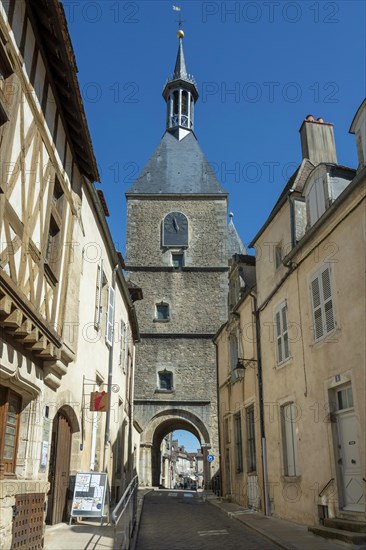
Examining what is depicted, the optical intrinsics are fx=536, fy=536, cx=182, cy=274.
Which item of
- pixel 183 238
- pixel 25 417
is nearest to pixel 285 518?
pixel 25 417

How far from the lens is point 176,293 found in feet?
98.6

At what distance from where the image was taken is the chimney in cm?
1259

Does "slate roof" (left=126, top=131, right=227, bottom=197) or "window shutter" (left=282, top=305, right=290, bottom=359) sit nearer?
"window shutter" (left=282, top=305, right=290, bottom=359)

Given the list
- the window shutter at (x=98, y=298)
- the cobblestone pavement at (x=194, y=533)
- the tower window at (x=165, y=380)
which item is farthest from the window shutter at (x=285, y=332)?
the tower window at (x=165, y=380)

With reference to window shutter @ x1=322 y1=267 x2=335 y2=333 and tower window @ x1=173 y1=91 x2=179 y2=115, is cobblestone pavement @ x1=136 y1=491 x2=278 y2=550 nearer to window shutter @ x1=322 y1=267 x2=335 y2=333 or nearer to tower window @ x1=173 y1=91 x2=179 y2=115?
window shutter @ x1=322 y1=267 x2=335 y2=333

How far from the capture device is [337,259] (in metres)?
8.72

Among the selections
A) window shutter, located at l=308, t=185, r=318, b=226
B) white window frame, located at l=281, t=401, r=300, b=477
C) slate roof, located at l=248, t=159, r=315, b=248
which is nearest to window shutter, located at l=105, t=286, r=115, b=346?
slate roof, located at l=248, t=159, r=315, b=248

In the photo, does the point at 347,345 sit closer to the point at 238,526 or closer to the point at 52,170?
the point at 238,526

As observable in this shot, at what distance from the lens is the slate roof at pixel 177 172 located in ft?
108

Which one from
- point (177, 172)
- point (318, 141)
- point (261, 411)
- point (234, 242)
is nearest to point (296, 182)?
point (318, 141)

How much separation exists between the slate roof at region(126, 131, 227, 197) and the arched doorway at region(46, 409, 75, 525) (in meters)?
25.1

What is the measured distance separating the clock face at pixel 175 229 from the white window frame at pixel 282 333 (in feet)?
64.9

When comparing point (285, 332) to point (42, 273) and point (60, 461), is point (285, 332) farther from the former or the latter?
point (42, 273)

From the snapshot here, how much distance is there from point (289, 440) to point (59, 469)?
4.68 meters
